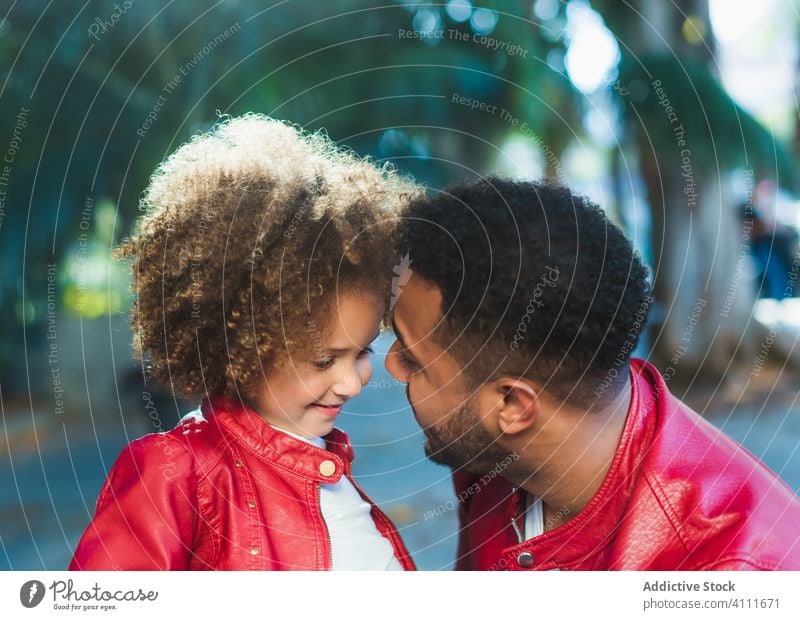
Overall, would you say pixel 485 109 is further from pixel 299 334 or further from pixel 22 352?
pixel 22 352

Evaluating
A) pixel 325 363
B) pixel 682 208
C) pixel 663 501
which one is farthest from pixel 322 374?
pixel 682 208

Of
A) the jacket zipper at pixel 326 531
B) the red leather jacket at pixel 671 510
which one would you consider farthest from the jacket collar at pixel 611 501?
the jacket zipper at pixel 326 531

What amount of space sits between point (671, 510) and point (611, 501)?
0.20 feet

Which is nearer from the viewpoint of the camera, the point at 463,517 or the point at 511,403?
the point at 511,403

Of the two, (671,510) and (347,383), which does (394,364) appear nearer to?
(347,383)

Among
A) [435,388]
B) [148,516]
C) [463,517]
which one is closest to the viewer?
[148,516]

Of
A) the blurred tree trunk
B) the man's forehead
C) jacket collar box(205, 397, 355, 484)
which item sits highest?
the blurred tree trunk

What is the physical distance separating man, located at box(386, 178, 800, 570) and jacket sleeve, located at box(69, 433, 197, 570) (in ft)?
0.86

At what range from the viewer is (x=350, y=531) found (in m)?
0.92

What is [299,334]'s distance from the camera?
90 centimetres

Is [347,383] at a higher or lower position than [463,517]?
higher

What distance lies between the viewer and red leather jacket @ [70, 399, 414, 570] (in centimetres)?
84

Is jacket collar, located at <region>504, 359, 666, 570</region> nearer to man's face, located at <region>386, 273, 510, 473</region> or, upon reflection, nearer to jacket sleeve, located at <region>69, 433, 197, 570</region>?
man's face, located at <region>386, 273, 510, 473</region>

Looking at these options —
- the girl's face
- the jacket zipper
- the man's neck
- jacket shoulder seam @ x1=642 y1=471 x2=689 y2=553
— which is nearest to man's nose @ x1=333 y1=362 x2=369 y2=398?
the girl's face
